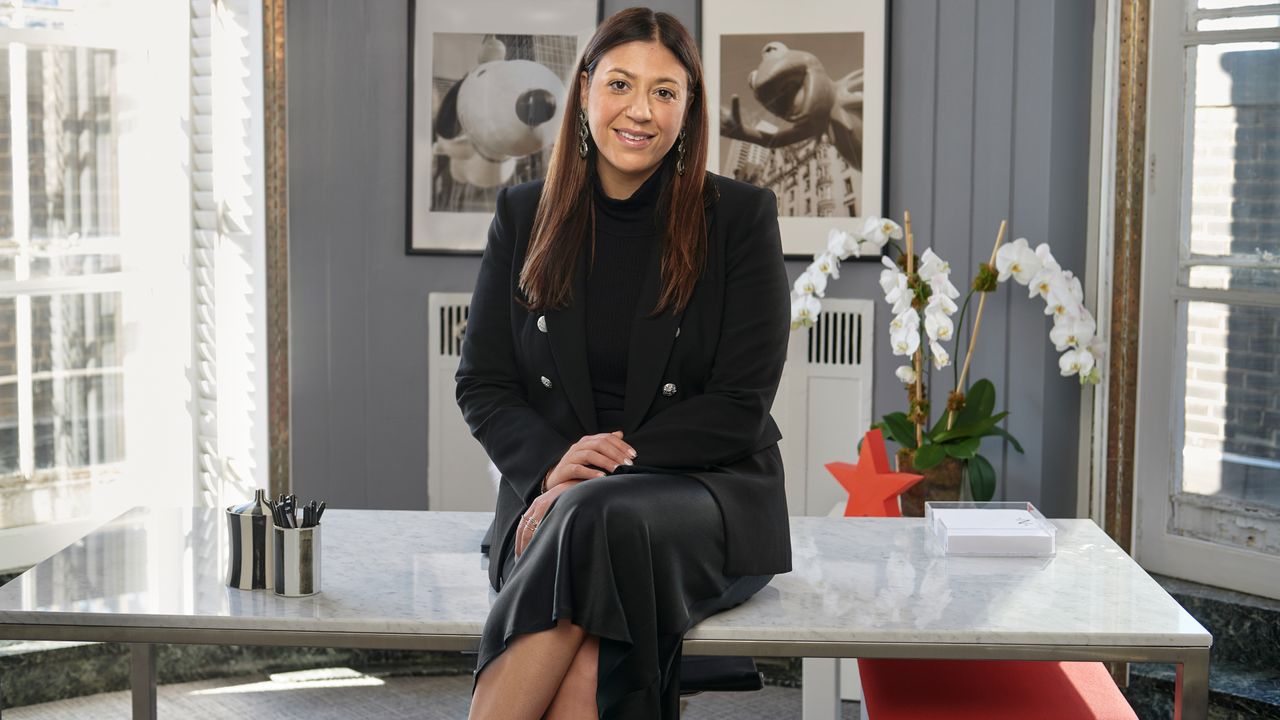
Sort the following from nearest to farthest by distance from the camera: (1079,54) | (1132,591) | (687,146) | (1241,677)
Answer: (1132,591), (687,146), (1241,677), (1079,54)

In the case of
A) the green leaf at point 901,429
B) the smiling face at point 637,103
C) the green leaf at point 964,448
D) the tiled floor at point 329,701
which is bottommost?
the tiled floor at point 329,701

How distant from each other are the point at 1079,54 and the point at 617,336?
177cm

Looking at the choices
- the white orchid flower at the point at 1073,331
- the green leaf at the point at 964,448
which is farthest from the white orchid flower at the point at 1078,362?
the green leaf at the point at 964,448

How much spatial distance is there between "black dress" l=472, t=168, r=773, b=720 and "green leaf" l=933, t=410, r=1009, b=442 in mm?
1286

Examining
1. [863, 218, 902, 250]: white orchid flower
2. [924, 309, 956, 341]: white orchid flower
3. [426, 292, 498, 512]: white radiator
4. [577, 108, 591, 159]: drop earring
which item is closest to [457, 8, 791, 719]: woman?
[577, 108, 591, 159]: drop earring

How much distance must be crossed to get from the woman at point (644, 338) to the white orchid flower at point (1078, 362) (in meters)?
1.15

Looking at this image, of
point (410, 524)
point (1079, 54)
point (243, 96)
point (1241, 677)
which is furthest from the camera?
point (243, 96)

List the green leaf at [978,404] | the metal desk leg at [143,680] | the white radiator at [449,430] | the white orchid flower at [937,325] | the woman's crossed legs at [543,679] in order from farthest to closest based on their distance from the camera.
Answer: the white radiator at [449,430] < the green leaf at [978,404] < the white orchid flower at [937,325] < the metal desk leg at [143,680] < the woman's crossed legs at [543,679]

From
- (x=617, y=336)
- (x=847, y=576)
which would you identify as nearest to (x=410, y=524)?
(x=617, y=336)

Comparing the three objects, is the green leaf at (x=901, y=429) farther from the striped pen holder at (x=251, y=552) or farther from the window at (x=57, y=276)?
the window at (x=57, y=276)

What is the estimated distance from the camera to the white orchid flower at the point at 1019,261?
3066mm

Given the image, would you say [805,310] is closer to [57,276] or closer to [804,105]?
[804,105]

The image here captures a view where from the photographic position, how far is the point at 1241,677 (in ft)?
10.0

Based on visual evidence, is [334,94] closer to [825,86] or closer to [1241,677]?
[825,86]
